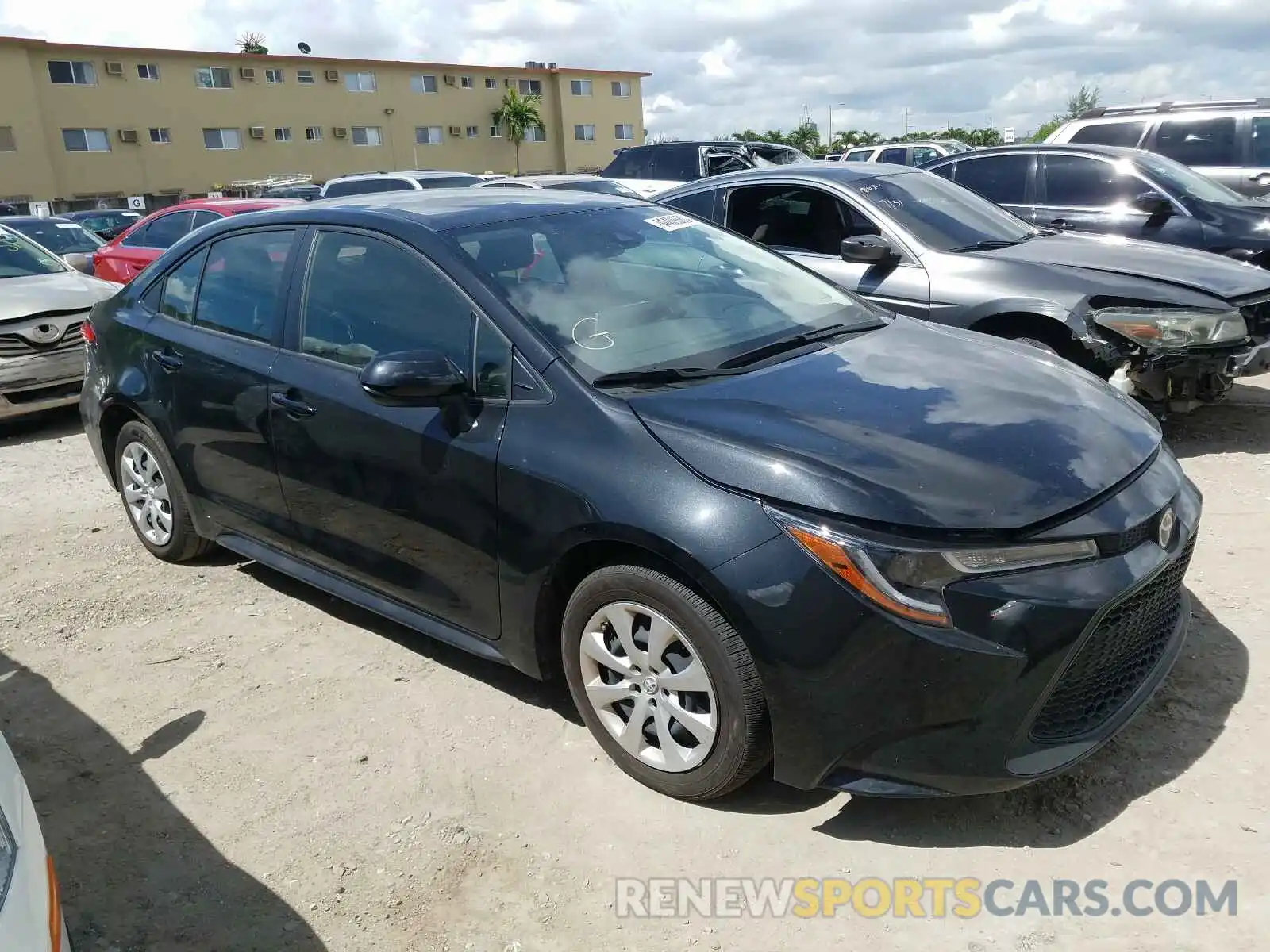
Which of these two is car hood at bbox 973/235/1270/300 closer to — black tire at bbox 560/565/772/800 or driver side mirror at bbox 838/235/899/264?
driver side mirror at bbox 838/235/899/264

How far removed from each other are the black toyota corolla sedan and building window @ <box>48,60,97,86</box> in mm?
43498

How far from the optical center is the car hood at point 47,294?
25.0ft

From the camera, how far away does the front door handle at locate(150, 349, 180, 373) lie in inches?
173

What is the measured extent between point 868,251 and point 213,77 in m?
45.2

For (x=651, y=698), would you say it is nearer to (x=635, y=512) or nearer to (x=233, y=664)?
(x=635, y=512)

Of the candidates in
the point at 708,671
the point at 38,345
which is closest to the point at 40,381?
the point at 38,345

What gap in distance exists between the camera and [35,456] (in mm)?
7227

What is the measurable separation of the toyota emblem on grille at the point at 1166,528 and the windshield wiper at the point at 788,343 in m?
1.25

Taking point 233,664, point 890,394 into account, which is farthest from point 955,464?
point 233,664

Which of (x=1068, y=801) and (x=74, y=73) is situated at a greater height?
(x=74, y=73)

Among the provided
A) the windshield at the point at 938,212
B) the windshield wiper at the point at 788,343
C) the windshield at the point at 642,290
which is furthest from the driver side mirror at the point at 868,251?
the windshield wiper at the point at 788,343

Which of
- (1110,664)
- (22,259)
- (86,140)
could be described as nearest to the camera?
(1110,664)

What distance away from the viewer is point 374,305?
143 inches

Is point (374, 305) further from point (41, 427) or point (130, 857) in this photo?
point (41, 427)
